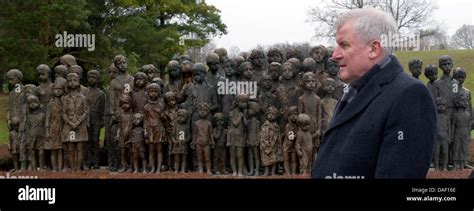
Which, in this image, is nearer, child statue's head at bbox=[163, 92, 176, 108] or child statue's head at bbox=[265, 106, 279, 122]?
child statue's head at bbox=[265, 106, 279, 122]

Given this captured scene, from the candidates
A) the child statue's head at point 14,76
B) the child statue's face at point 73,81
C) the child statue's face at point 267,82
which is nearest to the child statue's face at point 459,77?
the child statue's face at point 267,82

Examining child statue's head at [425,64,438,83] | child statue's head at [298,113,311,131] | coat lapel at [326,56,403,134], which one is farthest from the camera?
child statue's head at [425,64,438,83]

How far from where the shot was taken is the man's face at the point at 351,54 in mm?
2371

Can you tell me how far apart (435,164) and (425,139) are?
7.09 metres

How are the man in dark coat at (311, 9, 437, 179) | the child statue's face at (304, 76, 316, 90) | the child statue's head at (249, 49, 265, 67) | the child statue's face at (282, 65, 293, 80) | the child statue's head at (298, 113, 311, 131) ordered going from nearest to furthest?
the man in dark coat at (311, 9, 437, 179)
the child statue's head at (298, 113, 311, 131)
the child statue's face at (304, 76, 316, 90)
the child statue's face at (282, 65, 293, 80)
the child statue's head at (249, 49, 265, 67)

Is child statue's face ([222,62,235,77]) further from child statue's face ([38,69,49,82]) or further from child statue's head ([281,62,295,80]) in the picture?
child statue's face ([38,69,49,82])

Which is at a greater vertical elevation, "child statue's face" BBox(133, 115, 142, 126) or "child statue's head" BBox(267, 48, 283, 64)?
"child statue's head" BBox(267, 48, 283, 64)

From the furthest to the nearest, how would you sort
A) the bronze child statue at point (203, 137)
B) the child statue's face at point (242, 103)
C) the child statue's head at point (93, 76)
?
the child statue's head at point (93, 76)
the bronze child statue at point (203, 137)
the child statue's face at point (242, 103)

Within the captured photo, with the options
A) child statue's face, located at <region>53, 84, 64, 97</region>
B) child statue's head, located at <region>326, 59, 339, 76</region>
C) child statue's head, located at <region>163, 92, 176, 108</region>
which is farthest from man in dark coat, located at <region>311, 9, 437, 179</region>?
child statue's face, located at <region>53, 84, 64, 97</region>

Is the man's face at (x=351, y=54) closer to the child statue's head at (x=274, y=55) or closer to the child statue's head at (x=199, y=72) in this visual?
the child statue's head at (x=199, y=72)

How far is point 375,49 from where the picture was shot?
2369 millimetres

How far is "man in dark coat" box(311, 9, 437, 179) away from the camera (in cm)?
229
